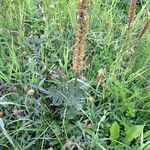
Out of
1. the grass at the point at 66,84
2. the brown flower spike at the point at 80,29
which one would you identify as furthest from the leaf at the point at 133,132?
the brown flower spike at the point at 80,29

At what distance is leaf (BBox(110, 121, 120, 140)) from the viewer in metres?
1.53

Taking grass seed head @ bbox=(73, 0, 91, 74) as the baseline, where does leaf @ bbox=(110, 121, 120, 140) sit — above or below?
below

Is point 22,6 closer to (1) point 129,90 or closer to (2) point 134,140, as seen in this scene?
(1) point 129,90

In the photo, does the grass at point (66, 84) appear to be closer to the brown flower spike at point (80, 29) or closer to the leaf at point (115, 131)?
the leaf at point (115, 131)

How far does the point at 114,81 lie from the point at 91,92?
14cm

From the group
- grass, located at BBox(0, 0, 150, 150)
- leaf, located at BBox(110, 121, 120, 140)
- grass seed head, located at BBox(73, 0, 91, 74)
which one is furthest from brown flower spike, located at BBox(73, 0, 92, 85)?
leaf, located at BBox(110, 121, 120, 140)

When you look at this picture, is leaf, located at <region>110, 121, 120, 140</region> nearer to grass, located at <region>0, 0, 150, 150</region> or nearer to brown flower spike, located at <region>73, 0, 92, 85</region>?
grass, located at <region>0, 0, 150, 150</region>

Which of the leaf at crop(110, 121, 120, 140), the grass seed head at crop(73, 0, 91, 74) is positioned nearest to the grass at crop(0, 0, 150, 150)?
the leaf at crop(110, 121, 120, 140)

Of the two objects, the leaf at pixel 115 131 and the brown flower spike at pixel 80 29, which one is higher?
the brown flower spike at pixel 80 29

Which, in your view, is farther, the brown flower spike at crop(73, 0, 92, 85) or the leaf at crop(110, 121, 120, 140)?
the leaf at crop(110, 121, 120, 140)

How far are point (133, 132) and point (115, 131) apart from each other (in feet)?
0.29

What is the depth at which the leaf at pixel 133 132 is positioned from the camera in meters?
1.52

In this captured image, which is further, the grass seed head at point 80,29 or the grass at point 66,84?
the grass at point 66,84

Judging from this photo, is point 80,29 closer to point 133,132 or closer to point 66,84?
point 66,84
